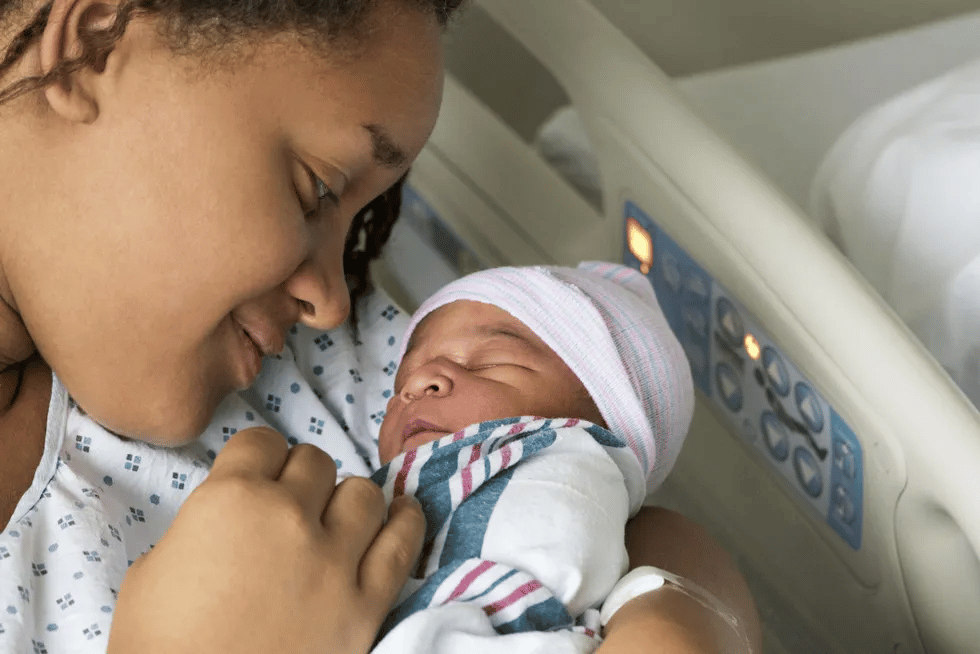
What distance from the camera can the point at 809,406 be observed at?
4.38 ft

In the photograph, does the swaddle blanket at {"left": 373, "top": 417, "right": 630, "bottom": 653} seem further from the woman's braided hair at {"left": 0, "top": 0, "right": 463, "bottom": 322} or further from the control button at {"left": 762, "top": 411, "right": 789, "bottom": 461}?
the woman's braided hair at {"left": 0, "top": 0, "right": 463, "bottom": 322}

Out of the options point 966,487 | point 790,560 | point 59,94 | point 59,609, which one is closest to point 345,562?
point 59,609

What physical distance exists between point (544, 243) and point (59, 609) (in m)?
0.92

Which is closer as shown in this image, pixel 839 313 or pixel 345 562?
pixel 345 562

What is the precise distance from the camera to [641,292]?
1.50 m

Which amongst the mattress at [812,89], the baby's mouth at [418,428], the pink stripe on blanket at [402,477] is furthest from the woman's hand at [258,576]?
the mattress at [812,89]

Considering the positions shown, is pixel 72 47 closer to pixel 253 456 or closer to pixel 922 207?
pixel 253 456

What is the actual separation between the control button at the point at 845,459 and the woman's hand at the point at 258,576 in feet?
1.74

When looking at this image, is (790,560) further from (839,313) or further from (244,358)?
(244,358)

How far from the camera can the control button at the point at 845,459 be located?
1.29 m

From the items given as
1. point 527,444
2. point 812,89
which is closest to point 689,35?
point 812,89

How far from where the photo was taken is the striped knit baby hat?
135 cm

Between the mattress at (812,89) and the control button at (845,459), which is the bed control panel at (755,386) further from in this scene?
the mattress at (812,89)

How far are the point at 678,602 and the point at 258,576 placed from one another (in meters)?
0.38
